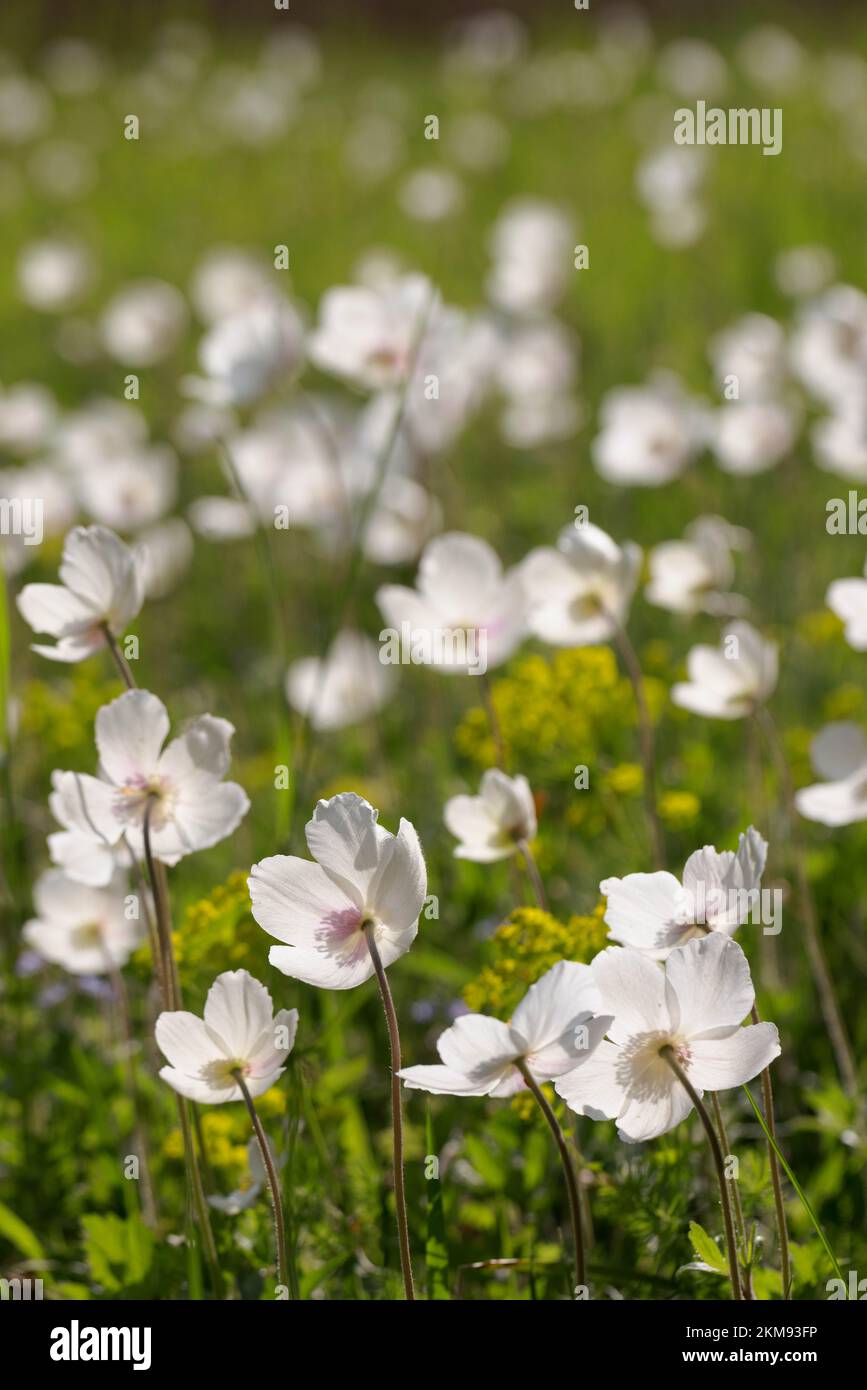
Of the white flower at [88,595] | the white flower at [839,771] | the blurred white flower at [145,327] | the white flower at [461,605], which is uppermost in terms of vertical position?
the blurred white flower at [145,327]

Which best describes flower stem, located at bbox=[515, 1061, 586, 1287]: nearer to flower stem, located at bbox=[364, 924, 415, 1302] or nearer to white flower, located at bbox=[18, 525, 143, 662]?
flower stem, located at bbox=[364, 924, 415, 1302]

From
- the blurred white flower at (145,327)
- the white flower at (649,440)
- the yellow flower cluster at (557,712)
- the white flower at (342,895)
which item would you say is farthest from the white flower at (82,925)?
the blurred white flower at (145,327)

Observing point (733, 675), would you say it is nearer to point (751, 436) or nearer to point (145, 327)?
point (751, 436)

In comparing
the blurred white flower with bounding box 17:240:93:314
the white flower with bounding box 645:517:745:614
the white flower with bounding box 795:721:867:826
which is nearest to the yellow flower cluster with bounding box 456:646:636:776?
the white flower with bounding box 645:517:745:614

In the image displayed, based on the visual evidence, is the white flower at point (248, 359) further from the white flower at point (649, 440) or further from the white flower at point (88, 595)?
the white flower at point (88, 595)

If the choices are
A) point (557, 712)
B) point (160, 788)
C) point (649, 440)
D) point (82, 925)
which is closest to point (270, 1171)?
point (160, 788)
